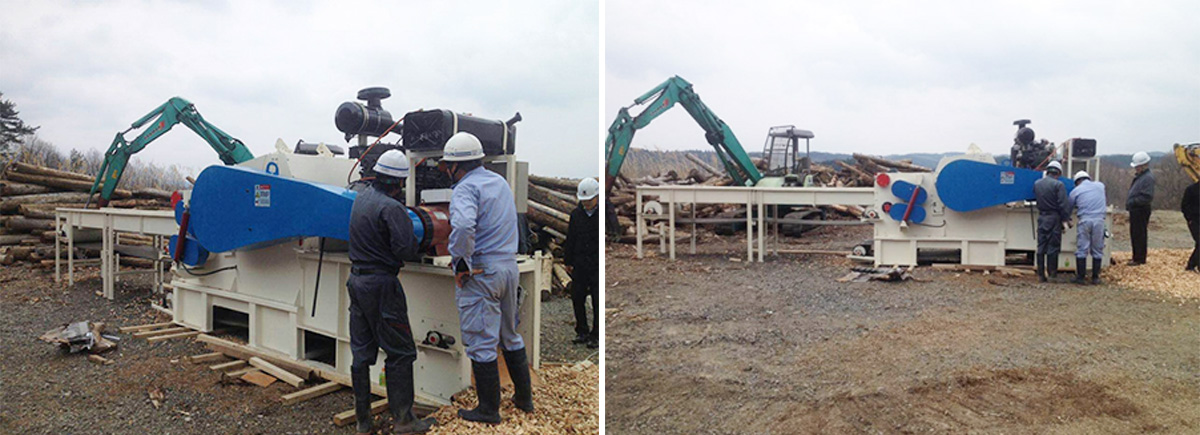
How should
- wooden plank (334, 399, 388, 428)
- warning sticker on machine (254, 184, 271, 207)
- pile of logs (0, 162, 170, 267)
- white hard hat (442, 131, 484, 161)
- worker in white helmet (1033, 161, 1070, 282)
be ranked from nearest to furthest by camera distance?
white hard hat (442, 131, 484, 161) → wooden plank (334, 399, 388, 428) → warning sticker on machine (254, 184, 271, 207) → worker in white helmet (1033, 161, 1070, 282) → pile of logs (0, 162, 170, 267)

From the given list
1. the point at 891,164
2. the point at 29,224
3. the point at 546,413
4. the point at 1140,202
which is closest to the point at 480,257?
the point at 546,413

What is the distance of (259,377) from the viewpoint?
4.59 m

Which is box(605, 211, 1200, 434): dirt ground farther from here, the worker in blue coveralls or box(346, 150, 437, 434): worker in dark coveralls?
box(346, 150, 437, 434): worker in dark coveralls

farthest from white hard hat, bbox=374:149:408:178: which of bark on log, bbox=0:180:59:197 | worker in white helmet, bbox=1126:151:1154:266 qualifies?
bark on log, bbox=0:180:59:197

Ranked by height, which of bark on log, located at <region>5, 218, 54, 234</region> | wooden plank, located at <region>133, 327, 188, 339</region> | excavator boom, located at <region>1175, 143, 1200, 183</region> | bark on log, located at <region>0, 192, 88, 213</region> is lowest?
wooden plank, located at <region>133, 327, 188, 339</region>

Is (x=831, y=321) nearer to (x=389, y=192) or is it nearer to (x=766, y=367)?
(x=766, y=367)

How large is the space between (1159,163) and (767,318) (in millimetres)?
14715

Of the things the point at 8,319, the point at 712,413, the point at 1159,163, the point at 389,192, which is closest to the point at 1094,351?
the point at 712,413

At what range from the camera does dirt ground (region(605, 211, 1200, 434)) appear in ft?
12.1

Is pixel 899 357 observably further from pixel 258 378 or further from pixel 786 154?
pixel 786 154

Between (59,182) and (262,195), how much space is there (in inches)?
355

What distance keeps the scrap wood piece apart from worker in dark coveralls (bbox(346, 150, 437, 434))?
1193 mm

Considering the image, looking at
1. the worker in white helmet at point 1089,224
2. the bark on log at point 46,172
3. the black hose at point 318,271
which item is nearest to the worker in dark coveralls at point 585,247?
the black hose at point 318,271

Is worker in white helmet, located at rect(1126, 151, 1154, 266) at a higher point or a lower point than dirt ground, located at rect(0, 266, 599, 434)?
higher
